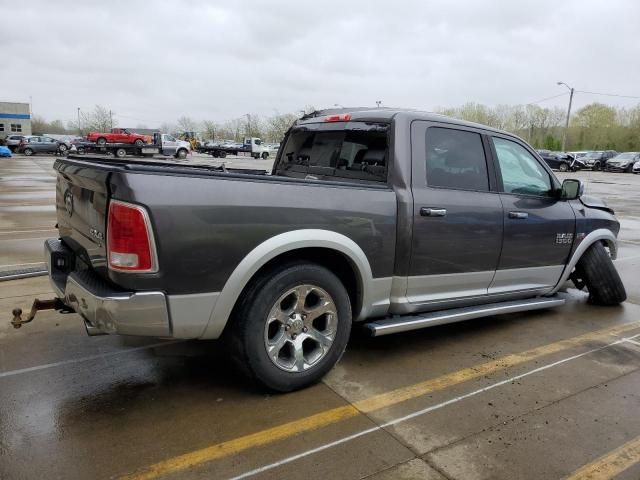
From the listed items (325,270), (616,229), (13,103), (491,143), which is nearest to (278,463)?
(325,270)

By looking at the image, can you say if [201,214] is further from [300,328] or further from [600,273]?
[600,273]

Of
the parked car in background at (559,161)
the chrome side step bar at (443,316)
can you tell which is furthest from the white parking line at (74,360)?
the parked car in background at (559,161)

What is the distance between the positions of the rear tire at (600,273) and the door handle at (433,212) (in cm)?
238

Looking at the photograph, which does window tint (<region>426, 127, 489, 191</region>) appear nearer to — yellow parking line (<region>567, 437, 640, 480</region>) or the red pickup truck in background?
yellow parking line (<region>567, 437, 640, 480</region>)

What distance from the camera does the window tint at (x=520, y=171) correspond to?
14.2ft

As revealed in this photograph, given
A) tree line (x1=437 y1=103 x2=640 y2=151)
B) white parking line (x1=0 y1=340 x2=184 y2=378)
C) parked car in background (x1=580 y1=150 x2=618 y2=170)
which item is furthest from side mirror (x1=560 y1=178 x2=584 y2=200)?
tree line (x1=437 y1=103 x2=640 y2=151)

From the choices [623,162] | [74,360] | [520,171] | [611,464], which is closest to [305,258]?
[74,360]

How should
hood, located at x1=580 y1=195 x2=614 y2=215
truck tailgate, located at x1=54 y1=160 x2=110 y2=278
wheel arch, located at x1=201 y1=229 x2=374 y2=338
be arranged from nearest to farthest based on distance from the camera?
truck tailgate, located at x1=54 y1=160 x2=110 y2=278 → wheel arch, located at x1=201 y1=229 x2=374 y2=338 → hood, located at x1=580 y1=195 x2=614 y2=215

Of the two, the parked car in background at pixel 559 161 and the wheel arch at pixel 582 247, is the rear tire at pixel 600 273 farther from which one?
the parked car in background at pixel 559 161

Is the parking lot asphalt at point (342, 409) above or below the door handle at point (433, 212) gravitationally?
below

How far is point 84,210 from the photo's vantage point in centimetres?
307

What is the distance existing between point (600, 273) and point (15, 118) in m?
86.2

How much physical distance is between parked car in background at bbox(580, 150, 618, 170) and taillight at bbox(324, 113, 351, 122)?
44.9 meters

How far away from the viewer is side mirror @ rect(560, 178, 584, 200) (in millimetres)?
4652
